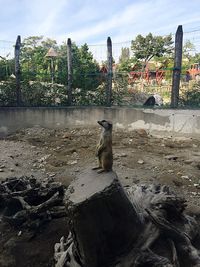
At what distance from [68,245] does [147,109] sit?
6.82 metres

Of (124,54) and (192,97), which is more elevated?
(124,54)

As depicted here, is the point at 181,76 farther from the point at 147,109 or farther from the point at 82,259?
the point at 82,259

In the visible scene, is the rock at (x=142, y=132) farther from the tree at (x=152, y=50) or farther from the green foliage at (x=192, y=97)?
the tree at (x=152, y=50)

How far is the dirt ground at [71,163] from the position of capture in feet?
14.6

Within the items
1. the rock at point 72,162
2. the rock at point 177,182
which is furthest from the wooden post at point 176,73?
the rock at point 177,182

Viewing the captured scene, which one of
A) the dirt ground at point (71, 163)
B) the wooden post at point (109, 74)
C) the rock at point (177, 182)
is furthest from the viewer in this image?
the wooden post at point (109, 74)

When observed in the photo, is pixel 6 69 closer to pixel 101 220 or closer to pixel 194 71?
pixel 194 71

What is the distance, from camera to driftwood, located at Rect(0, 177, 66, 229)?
15.7 feet

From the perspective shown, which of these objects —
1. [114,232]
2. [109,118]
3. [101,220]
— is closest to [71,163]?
[109,118]

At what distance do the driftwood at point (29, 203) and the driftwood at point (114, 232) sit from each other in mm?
1247

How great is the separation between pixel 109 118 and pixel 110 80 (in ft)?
4.42

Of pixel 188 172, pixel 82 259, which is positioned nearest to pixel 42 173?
pixel 188 172

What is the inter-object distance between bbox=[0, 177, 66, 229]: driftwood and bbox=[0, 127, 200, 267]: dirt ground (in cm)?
14

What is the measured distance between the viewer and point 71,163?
7957mm
